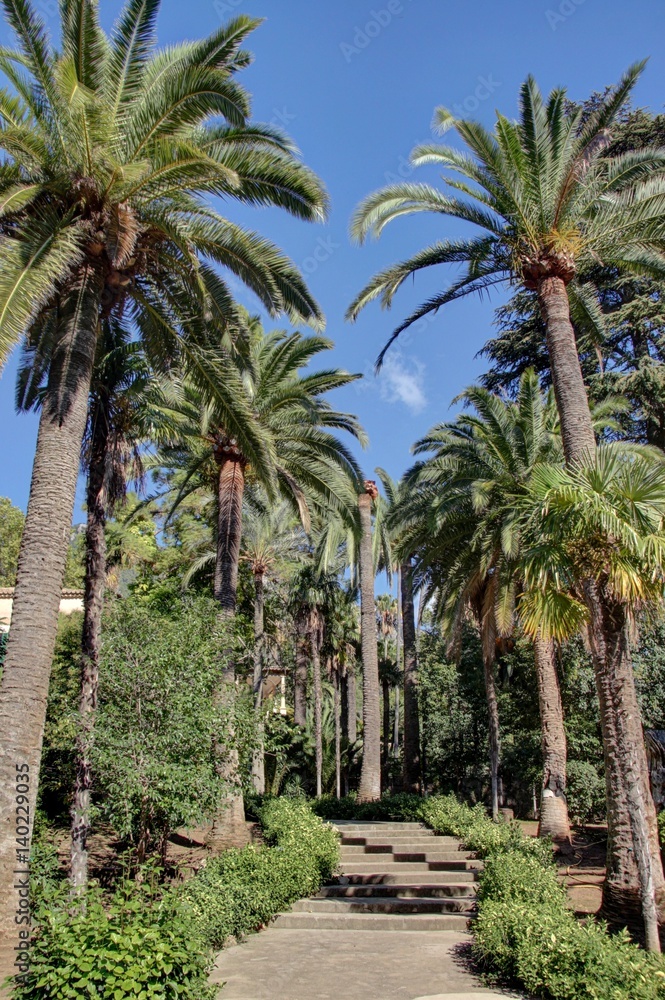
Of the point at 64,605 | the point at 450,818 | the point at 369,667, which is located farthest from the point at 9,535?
the point at 450,818

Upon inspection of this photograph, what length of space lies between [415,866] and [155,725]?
25.9ft

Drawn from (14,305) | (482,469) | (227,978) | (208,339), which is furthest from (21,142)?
(482,469)

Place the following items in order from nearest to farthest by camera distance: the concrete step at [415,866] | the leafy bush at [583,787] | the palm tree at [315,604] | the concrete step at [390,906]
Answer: the concrete step at [390,906]
the concrete step at [415,866]
the leafy bush at [583,787]
the palm tree at [315,604]

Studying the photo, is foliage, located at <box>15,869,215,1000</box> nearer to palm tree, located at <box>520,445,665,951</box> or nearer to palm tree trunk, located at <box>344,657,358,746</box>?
palm tree, located at <box>520,445,665,951</box>

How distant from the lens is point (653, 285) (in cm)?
2195

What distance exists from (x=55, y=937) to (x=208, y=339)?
8.42m

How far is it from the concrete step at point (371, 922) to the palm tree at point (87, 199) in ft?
17.8

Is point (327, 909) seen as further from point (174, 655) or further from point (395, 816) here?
point (395, 816)

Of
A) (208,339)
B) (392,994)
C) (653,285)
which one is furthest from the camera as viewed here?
(653,285)

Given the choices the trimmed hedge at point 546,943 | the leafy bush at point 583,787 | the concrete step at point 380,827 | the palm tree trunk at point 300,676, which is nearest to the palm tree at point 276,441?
the concrete step at point 380,827

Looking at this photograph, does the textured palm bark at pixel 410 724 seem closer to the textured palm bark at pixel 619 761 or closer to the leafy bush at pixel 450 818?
the leafy bush at pixel 450 818

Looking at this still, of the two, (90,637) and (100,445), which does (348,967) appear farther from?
(100,445)

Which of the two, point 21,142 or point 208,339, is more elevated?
point 21,142

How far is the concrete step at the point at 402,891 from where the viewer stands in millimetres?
12289
